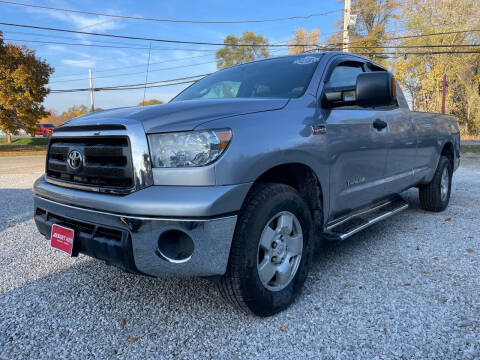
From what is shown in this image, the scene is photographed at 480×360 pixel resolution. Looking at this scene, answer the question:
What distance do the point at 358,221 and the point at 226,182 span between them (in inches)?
67.5

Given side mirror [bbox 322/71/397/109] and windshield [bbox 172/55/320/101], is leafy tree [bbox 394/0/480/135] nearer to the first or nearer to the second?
windshield [bbox 172/55/320/101]

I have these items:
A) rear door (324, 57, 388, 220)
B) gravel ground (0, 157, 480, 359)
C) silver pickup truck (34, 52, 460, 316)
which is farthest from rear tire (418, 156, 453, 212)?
silver pickup truck (34, 52, 460, 316)

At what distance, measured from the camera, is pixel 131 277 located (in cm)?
298

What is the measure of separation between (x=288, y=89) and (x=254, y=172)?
106cm

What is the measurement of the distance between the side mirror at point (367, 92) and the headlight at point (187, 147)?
1.11 metres

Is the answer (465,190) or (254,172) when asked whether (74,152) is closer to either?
(254,172)

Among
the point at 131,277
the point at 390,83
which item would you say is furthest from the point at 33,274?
the point at 390,83

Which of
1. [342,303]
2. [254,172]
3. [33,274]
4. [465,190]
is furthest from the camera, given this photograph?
[465,190]

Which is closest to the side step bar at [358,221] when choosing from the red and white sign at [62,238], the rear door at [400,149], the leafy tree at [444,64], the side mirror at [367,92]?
the rear door at [400,149]

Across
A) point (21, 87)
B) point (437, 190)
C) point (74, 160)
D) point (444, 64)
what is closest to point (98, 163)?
point (74, 160)

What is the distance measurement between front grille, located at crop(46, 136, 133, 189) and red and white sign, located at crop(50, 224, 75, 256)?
301 mm

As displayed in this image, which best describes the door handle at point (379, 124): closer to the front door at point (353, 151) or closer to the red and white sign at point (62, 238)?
the front door at point (353, 151)

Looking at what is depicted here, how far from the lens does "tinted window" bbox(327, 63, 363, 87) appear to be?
10.2ft

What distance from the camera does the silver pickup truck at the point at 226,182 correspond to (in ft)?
6.34
